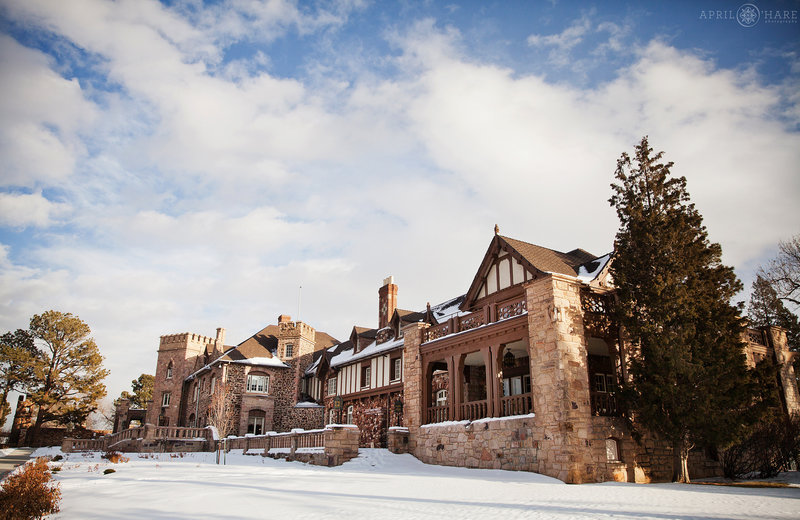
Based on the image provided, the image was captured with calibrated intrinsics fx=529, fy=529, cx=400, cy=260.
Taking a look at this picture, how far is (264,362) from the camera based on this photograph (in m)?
40.7

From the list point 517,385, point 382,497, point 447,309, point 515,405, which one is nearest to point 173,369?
point 447,309

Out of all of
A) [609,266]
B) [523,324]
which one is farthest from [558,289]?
[609,266]

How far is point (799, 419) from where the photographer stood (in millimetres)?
24281

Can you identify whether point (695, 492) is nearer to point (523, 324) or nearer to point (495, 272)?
point (523, 324)

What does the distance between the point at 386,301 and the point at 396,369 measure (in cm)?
650

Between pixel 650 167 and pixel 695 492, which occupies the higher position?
pixel 650 167

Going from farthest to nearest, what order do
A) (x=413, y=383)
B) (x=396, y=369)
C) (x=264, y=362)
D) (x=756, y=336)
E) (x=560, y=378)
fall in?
(x=264, y=362) → (x=396, y=369) → (x=756, y=336) → (x=413, y=383) → (x=560, y=378)

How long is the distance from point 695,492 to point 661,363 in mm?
4793

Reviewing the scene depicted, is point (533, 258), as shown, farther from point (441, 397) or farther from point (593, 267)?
point (441, 397)

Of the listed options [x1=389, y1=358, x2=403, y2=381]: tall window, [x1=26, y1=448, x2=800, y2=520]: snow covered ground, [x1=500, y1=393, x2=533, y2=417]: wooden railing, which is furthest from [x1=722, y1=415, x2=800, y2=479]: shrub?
[x1=389, y1=358, x2=403, y2=381]: tall window

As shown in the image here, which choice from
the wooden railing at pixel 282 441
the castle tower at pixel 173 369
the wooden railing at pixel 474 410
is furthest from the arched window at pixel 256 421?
the wooden railing at pixel 474 410

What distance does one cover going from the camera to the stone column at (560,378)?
674 inches

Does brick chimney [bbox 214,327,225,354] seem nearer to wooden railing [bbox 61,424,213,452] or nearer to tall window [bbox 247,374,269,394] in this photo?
tall window [bbox 247,374,269,394]

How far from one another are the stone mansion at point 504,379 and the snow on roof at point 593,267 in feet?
0.28
